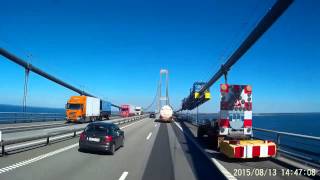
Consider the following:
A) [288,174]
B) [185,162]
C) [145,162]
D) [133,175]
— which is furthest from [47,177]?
[288,174]

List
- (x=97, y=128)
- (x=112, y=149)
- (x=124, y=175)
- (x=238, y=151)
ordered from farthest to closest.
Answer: (x=97, y=128)
(x=112, y=149)
(x=238, y=151)
(x=124, y=175)

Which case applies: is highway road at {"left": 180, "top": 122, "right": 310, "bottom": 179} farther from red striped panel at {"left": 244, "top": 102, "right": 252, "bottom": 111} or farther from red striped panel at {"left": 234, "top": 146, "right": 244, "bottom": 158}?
red striped panel at {"left": 244, "top": 102, "right": 252, "bottom": 111}

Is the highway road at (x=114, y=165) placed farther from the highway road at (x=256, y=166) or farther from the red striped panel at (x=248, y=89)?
the red striped panel at (x=248, y=89)

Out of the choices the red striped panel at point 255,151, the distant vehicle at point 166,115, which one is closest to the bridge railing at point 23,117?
the distant vehicle at point 166,115

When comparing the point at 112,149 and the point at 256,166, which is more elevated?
the point at 112,149

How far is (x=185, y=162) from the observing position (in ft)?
43.4

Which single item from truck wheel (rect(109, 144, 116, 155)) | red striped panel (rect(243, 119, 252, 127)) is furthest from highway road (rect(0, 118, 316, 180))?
red striped panel (rect(243, 119, 252, 127))

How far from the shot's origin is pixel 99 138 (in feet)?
49.0

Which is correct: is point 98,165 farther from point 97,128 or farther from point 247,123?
point 247,123

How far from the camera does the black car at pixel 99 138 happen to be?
1476 cm

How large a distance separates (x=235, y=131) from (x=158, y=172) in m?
6.87

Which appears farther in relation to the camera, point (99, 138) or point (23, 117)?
point (23, 117)

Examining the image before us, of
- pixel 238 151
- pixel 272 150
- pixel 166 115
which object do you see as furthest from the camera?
pixel 166 115

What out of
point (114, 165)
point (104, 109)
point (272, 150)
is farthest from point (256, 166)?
point (104, 109)
